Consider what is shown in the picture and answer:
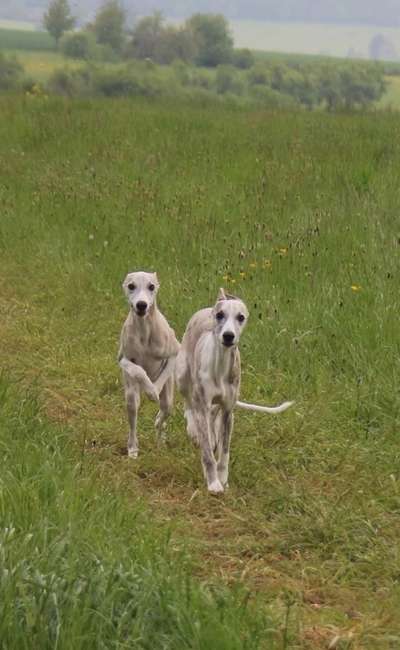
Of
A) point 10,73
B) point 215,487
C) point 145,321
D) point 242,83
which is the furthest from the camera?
point 242,83

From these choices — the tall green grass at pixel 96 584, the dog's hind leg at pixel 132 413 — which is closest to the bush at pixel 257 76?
the dog's hind leg at pixel 132 413

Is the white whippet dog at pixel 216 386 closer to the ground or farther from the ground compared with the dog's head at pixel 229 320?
closer to the ground

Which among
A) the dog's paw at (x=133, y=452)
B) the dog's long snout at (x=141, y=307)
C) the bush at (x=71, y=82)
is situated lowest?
the dog's paw at (x=133, y=452)

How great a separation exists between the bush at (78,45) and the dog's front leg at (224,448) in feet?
63.4

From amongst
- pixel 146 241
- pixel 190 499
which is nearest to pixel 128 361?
pixel 190 499

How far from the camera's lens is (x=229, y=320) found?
556 cm

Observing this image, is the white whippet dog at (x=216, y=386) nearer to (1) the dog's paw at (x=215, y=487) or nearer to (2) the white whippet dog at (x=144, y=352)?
(1) the dog's paw at (x=215, y=487)

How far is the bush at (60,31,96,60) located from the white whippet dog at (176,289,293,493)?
1919cm

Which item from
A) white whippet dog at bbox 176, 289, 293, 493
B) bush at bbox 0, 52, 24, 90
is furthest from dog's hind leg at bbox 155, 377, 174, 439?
bush at bbox 0, 52, 24, 90

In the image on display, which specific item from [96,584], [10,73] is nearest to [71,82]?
[10,73]

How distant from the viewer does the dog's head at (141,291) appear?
629 centimetres

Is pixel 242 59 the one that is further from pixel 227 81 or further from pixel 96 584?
pixel 96 584

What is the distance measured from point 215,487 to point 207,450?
19 cm

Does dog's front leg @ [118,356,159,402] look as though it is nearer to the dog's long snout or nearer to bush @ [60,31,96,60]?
the dog's long snout
